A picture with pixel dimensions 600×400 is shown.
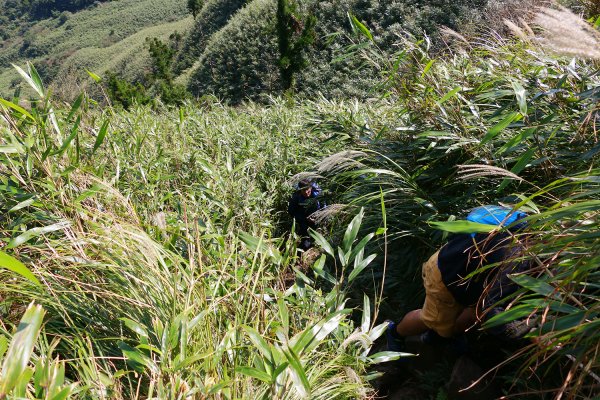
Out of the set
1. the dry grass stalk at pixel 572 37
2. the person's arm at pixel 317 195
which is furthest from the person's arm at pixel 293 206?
the dry grass stalk at pixel 572 37

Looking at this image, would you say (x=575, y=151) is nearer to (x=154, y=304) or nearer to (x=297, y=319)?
(x=297, y=319)

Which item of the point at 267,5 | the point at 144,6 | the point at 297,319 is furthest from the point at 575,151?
the point at 144,6

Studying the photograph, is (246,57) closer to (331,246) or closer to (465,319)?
(331,246)

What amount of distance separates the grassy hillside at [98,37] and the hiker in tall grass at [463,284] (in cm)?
5781

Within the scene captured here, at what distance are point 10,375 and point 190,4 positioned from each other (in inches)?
2166

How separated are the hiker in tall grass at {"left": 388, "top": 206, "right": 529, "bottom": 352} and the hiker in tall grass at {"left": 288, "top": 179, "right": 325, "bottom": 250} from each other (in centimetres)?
193

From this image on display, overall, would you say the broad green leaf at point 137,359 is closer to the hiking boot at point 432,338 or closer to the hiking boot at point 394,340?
the hiking boot at point 432,338

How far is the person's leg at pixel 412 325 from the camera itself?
2552mm

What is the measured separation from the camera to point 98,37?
9144cm

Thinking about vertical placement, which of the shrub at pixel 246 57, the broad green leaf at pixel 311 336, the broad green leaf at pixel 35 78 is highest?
the broad green leaf at pixel 35 78

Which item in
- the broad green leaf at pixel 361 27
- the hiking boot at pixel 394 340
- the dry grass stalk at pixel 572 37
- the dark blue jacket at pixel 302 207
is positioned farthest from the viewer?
the dark blue jacket at pixel 302 207

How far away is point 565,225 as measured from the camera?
1474 mm

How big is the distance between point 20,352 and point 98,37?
105 m

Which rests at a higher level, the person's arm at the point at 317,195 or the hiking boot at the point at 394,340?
the person's arm at the point at 317,195
